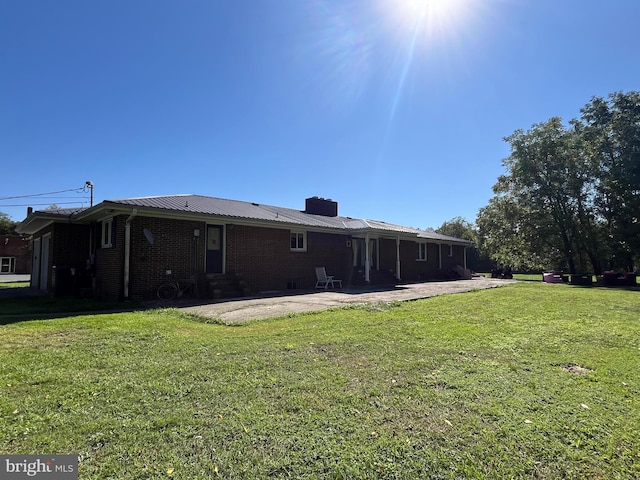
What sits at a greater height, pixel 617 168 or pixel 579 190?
pixel 617 168

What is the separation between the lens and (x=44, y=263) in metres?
14.6

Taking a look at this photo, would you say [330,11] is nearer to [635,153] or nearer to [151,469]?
[151,469]

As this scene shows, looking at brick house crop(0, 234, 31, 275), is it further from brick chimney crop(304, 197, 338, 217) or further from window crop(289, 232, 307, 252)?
window crop(289, 232, 307, 252)

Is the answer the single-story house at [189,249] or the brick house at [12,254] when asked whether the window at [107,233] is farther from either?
the brick house at [12,254]

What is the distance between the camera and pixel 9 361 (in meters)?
4.11

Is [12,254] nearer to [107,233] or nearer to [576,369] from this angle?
[107,233]

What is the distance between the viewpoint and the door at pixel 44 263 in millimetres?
14033

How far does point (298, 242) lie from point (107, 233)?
276 inches

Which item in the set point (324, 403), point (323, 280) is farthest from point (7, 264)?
point (324, 403)

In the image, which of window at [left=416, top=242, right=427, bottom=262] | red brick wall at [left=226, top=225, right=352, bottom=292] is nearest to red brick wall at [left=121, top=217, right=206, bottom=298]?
red brick wall at [left=226, top=225, right=352, bottom=292]

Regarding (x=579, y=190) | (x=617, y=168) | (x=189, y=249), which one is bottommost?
(x=189, y=249)

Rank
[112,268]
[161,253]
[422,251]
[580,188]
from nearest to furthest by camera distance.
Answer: [112,268] < [161,253] < [422,251] < [580,188]

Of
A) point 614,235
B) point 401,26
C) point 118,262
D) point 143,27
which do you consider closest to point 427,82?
point 401,26

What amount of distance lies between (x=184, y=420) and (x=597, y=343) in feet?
20.0
